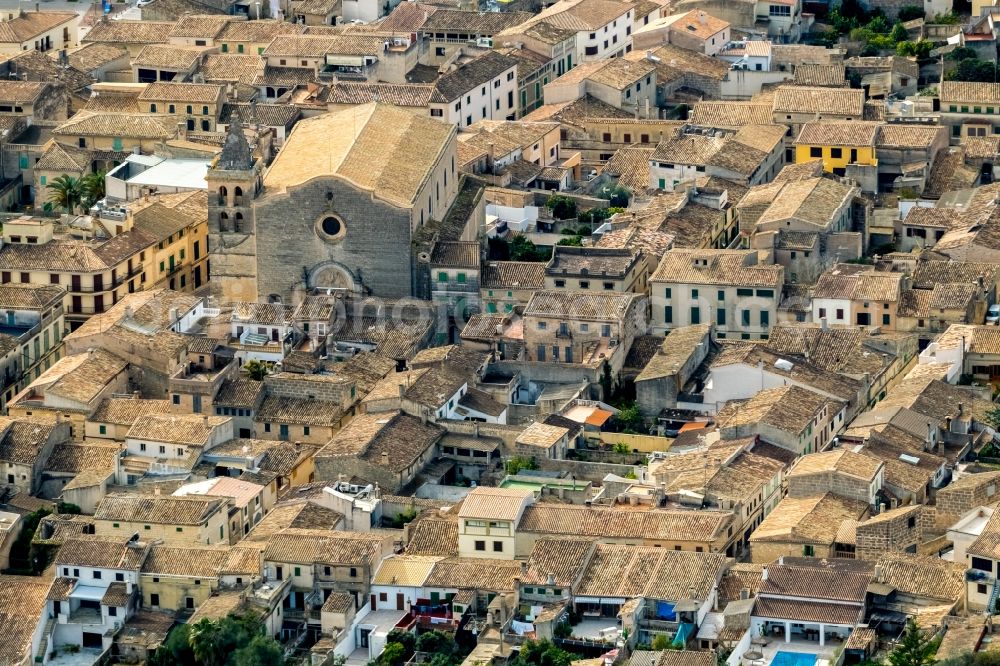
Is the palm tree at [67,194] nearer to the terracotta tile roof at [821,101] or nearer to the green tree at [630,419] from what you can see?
the terracotta tile roof at [821,101]

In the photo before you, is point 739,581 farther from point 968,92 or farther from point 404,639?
point 968,92

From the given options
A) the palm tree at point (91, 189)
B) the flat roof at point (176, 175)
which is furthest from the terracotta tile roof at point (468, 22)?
the palm tree at point (91, 189)

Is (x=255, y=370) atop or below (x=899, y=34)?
below

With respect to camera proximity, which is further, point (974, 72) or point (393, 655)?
point (974, 72)

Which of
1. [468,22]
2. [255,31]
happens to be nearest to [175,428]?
[255,31]

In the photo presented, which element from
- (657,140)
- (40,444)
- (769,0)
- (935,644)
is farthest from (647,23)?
(935,644)

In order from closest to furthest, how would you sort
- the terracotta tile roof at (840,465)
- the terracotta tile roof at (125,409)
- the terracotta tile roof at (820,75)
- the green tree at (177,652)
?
the green tree at (177,652)
the terracotta tile roof at (840,465)
the terracotta tile roof at (125,409)
the terracotta tile roof at (820,75)
